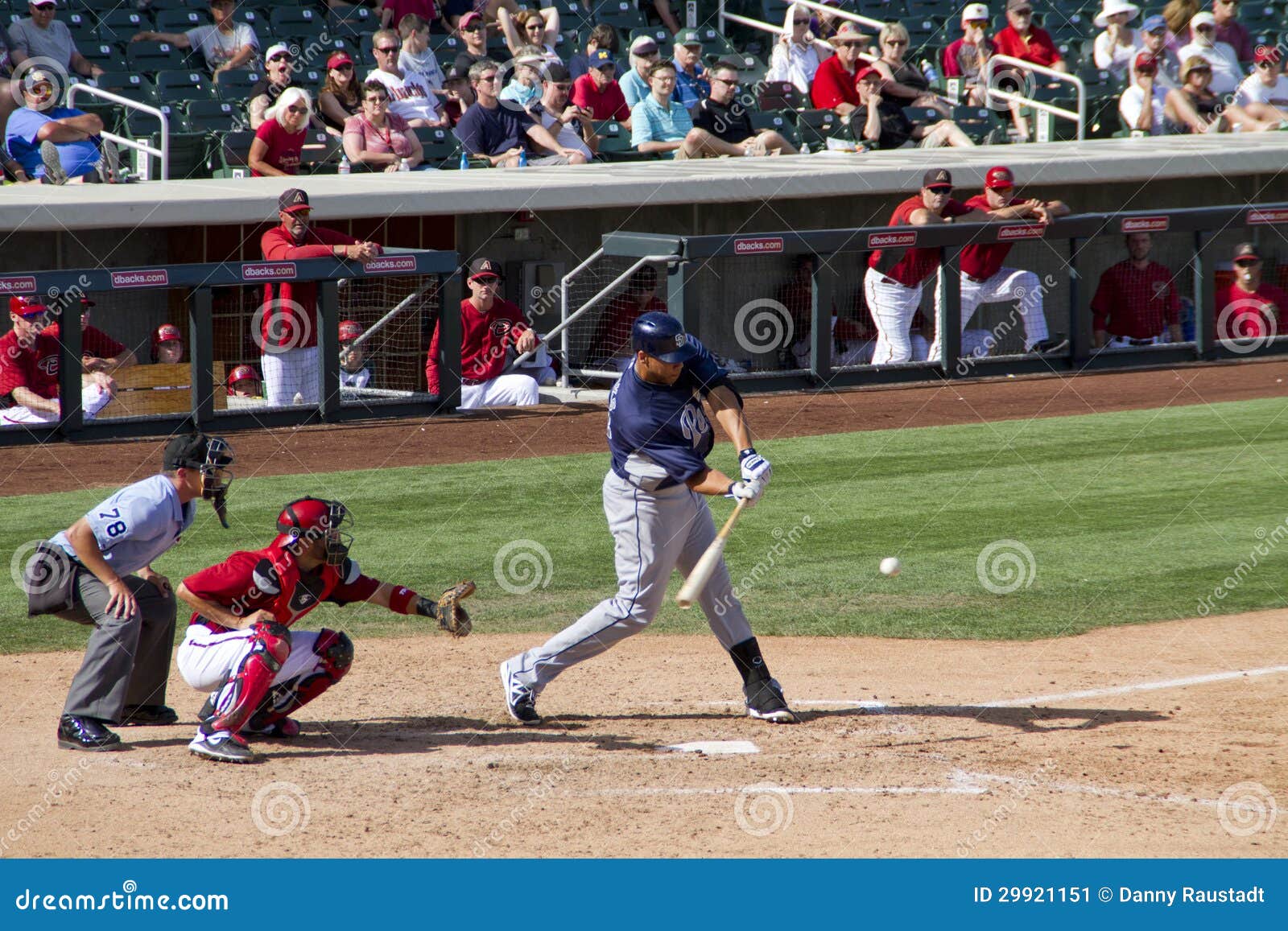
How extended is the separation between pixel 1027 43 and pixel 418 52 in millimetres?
7428

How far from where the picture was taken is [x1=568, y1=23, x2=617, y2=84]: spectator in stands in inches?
660

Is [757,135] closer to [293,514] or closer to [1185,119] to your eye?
[1185,119]

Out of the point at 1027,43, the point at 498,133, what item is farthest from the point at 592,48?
the point at 1027,43

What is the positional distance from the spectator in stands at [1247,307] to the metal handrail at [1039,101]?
3.43 metres

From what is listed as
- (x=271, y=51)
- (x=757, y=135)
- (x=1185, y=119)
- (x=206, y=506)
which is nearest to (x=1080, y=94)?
(x=1185, y=119)

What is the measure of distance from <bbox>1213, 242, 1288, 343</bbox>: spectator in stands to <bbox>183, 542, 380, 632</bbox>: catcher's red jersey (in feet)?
38.3

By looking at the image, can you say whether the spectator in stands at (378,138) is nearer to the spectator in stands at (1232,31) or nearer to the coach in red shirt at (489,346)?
the coach in red shirt at (489,346)

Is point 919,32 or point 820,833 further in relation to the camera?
point 919,32

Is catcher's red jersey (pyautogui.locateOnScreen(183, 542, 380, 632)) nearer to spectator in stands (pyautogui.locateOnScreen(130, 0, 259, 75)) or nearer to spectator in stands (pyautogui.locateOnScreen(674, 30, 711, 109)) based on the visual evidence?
spectator in stands (pyautogui.locateOnScreen(130, 0, 259, 75))

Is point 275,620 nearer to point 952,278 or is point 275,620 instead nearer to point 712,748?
point 712,748

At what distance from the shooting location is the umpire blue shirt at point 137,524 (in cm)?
600

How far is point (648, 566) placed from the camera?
634cm

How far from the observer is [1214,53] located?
1962 cm

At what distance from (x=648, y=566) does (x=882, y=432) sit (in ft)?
22.1
